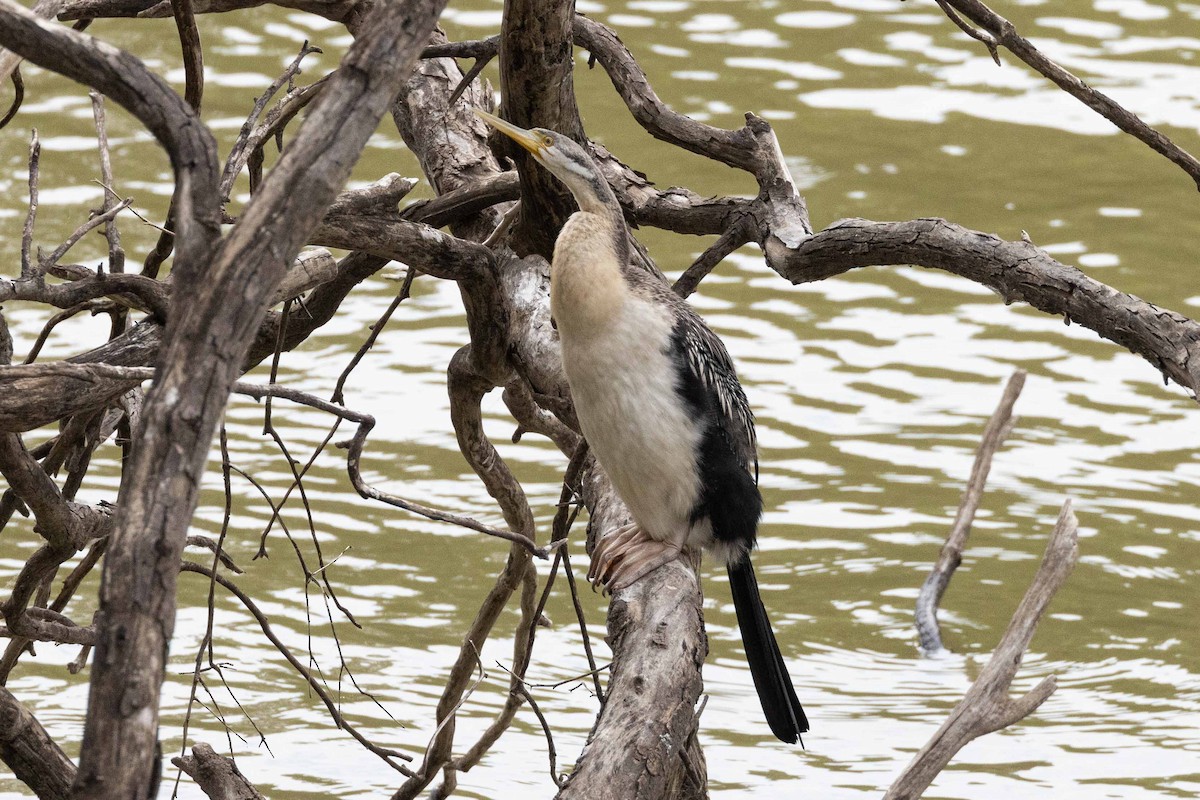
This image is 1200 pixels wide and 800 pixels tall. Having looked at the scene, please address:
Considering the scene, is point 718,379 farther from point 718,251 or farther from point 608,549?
point 608,549

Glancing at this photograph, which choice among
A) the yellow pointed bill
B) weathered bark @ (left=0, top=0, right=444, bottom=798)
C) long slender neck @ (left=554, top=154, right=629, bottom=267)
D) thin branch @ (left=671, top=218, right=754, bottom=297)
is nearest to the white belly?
long slender neck @ (left=554, top=154, right=629, bottom=267)

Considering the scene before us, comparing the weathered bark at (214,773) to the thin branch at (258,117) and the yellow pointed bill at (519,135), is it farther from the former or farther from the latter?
the yellow pointed bill at (519,135)

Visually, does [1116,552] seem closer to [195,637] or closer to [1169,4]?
[195,637]

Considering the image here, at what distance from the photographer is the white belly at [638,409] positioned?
322 cm

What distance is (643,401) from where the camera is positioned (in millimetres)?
3236

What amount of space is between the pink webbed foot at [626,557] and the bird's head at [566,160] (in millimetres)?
705

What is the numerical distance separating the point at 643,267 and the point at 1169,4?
9.99m

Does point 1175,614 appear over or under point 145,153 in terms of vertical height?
under

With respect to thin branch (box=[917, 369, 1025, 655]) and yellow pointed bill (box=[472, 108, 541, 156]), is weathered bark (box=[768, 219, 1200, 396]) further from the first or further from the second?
thin branch (box=[917, 369, 1025, 655])

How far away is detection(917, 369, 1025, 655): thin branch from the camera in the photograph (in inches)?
230

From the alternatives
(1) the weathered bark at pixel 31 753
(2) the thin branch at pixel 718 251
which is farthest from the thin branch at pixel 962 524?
(1) the weathered bark at pixel 31 753

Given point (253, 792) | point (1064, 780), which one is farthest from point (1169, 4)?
point (253, 792)

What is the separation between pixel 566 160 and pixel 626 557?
0.83 meters

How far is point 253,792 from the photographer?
2.98 meters
